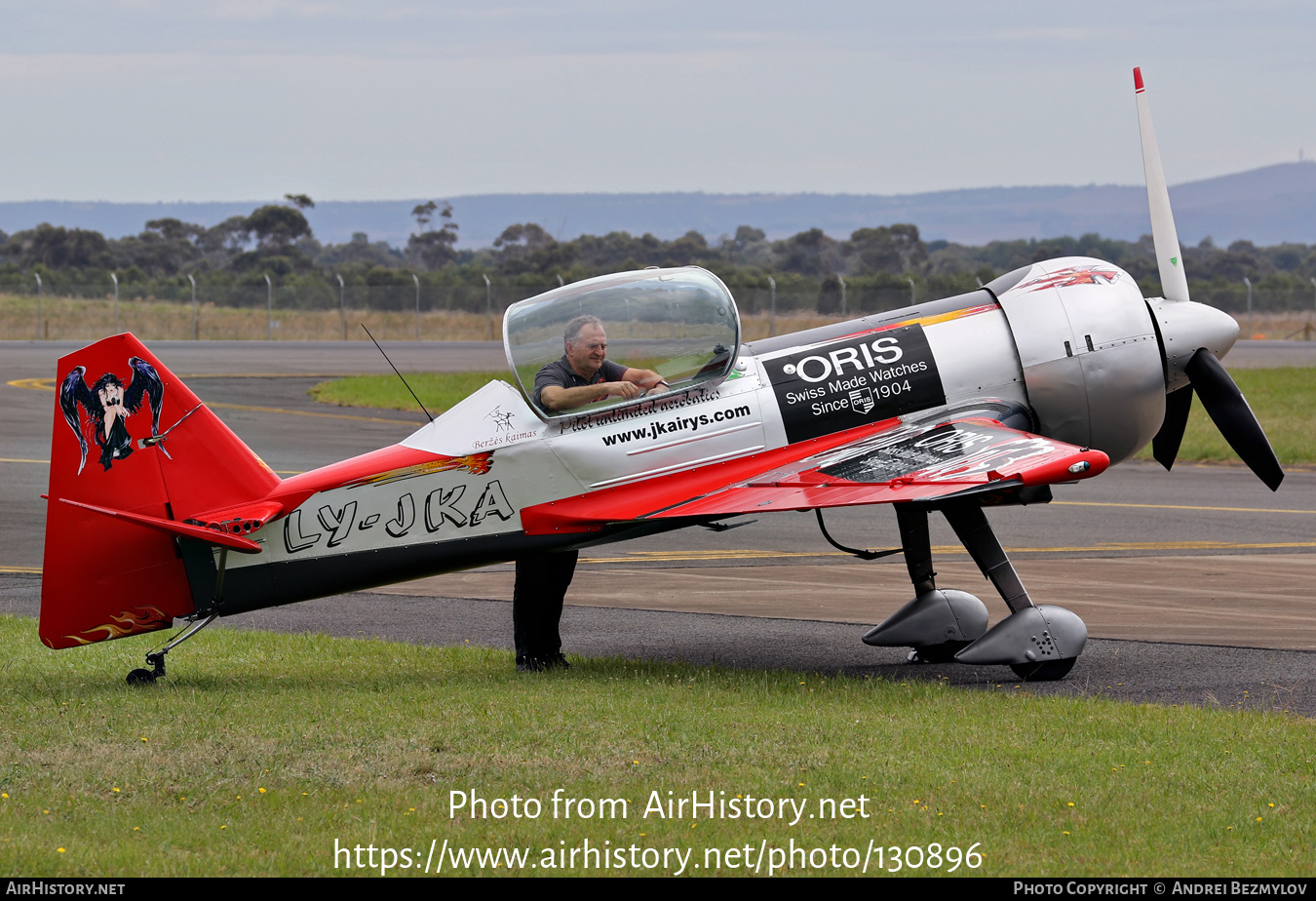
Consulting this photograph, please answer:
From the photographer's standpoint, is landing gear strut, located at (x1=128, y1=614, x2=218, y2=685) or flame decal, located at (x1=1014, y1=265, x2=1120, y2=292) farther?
flame decal, located at (x1=1014, y1=265, x2=1120, y2=292)

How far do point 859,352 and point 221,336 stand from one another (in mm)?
50779

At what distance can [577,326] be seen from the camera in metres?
9.59

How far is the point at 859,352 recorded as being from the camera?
32.8ft

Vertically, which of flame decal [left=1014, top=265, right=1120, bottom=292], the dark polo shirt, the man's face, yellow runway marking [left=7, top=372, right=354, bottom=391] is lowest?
yellow runway marking [left=7, top=372, right=354, bottom=391]

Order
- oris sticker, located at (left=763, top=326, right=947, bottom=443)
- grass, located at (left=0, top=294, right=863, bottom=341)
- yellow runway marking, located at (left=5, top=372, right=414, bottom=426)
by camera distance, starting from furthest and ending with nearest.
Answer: grass, located at (left=0, top=294, right=863, bottom=341), yellow runway marking, located at (left=5, top=372, right=414, bottom=426), oris sticker, located at (left=763, top=326, right=947, bottom=443)

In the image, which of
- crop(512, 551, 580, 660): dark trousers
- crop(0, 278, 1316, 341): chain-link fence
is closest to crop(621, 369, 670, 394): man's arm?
crop(512, 551, 580, 660): dark trousers

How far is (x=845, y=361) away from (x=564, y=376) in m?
2.01

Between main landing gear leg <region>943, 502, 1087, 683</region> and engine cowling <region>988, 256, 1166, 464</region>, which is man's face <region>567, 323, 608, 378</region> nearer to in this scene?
main landing gear leg <region>943, 502, 1087, 683</region>

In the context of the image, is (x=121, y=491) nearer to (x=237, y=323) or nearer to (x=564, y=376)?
(x=564, y=376)

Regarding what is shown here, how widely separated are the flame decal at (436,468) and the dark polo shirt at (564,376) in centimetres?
54

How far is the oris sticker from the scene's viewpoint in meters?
9.84

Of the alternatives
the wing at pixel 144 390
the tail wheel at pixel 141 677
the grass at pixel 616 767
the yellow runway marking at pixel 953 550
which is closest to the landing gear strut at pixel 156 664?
the tail wheel at pixel 141 677

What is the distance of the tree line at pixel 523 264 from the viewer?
2537 inches

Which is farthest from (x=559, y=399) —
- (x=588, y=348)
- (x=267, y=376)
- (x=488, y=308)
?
(x=488, y=308)
